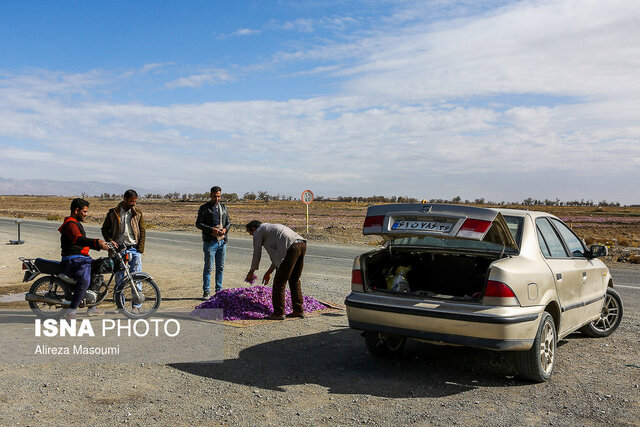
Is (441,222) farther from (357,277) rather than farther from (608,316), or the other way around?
(608,316)

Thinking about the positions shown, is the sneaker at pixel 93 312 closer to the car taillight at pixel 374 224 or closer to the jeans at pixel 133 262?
the jeans at pixel 133 262

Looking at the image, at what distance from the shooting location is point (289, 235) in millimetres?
7859

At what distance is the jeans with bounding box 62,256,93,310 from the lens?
7594 mm

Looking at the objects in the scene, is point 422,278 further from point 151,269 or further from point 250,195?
point 250,195

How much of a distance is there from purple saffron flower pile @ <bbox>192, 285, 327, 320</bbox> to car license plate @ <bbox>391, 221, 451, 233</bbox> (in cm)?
344

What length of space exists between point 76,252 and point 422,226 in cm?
501

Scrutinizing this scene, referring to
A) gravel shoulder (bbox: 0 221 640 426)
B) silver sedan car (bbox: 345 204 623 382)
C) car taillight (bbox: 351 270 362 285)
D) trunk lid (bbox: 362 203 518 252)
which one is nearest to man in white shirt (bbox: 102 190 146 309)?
gravel shoulder (bbox: 0 221 640 426)

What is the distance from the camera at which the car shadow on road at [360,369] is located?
527 centimetres

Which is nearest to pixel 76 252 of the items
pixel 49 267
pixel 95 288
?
pixel 49 267

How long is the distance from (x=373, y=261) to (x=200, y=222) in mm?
4472

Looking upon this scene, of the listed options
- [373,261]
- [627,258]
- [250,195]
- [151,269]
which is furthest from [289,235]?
[250,195]

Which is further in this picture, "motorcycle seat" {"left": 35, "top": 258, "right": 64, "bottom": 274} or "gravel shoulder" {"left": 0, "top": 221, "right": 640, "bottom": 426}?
"motorcycle seat" {"left": 35, "top": 258, "right": 64, "bottom": 274}

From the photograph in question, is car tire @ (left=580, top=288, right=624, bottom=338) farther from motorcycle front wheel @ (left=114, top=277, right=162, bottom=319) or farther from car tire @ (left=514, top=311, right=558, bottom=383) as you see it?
motorcycle front wheel @ (left=114, top=277, right=162, bottom=319)

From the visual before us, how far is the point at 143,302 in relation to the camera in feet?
26.6
